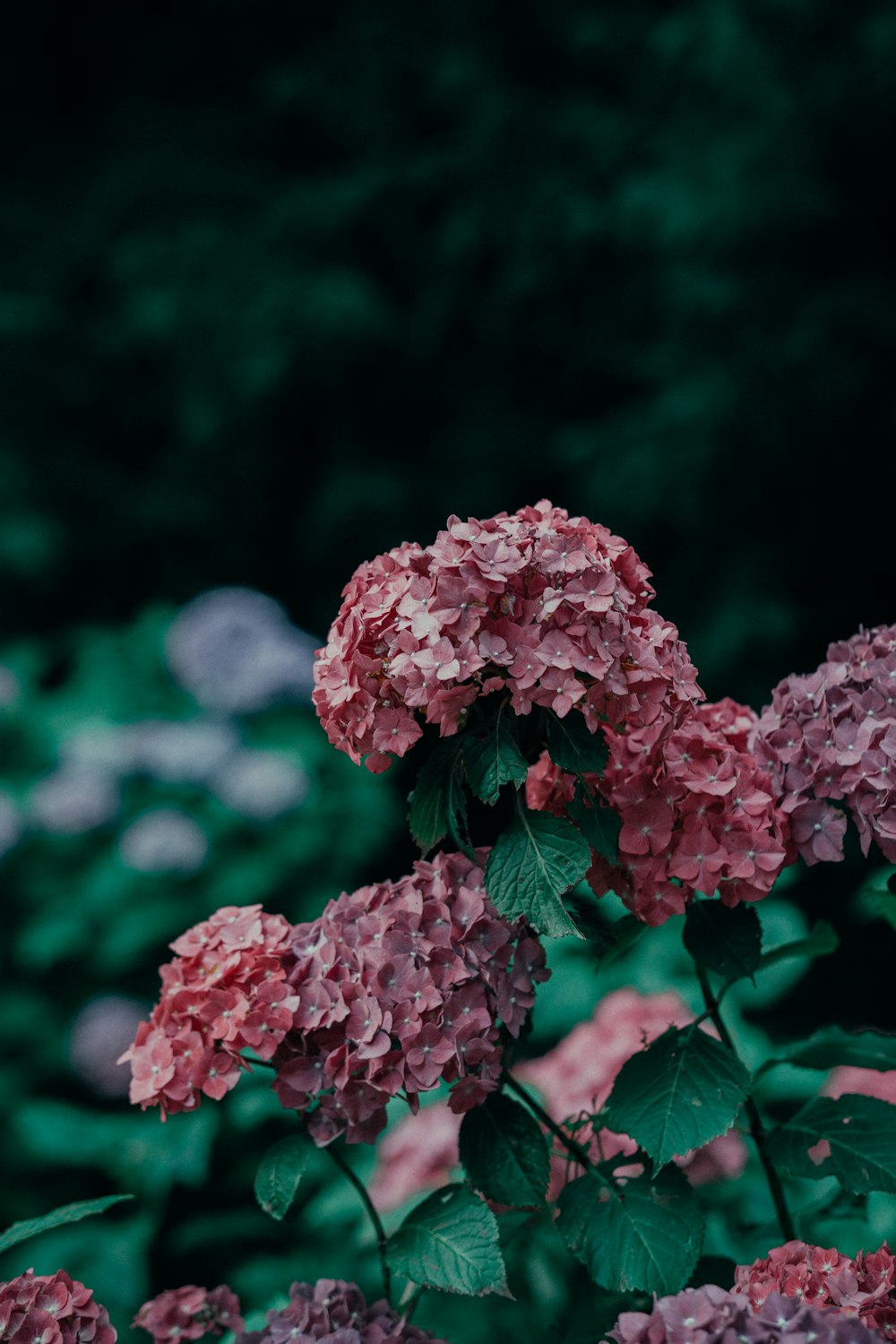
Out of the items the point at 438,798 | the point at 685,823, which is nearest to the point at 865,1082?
the point at 685,823

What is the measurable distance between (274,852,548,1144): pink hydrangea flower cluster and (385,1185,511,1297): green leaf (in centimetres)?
8

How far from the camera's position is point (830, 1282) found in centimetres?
72

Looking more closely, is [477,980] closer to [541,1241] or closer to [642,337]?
[541,1241]

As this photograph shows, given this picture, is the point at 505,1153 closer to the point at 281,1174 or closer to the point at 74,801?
the point at 281,1174

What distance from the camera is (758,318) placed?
2420 mm

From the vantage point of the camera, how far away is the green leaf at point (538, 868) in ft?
2.46

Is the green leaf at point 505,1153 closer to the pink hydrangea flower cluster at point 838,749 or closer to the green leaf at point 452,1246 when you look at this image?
the green leaf at point 452,1246

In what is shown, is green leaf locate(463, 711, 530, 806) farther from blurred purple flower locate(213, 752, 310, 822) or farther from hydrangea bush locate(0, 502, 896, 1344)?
blurred purple flower locate(213, 752, 310, 822)

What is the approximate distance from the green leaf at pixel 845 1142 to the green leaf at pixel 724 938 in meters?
0.15

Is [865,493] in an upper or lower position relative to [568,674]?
upper

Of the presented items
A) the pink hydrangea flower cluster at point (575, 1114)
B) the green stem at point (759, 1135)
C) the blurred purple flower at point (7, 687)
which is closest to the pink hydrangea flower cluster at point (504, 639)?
the green stem at point (759, 1135)

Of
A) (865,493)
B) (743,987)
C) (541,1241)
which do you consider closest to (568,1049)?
(541,1241)

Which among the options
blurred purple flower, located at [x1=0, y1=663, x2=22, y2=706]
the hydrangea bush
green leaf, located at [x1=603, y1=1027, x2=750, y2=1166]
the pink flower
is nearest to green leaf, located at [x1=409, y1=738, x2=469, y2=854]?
the hydrangea bush

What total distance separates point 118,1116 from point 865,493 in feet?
6.25
